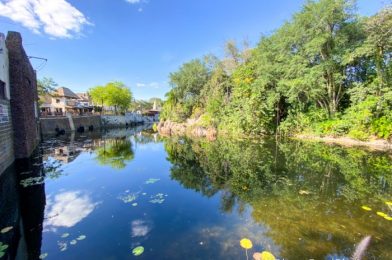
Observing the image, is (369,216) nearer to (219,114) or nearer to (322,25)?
(322,25)

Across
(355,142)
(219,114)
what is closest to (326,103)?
(355,142)

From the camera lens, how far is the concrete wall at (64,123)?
89.4ft

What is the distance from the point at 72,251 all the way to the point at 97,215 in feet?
4.74

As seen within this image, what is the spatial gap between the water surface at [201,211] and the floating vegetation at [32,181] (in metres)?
0.06

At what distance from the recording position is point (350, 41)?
15.2 metres

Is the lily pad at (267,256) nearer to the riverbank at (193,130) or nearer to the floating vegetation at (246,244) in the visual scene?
the floating vegetation at (246,244)

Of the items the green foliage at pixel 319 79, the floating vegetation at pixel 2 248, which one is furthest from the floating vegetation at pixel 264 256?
the green foliage at pixel 319 79

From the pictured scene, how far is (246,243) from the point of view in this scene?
3717 millimetres

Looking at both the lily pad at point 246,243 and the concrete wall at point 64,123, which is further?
the concrete wall at point 64,123

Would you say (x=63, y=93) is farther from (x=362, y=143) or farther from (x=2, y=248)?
(x=362, y=143)

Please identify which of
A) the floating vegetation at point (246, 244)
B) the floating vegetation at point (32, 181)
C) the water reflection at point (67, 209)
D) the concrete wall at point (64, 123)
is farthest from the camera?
the concrete wall at point (64, 123)

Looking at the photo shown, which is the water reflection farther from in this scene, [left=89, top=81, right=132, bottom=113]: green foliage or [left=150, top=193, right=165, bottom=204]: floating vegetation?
[left=89, top=81, right=132, bottom=113]: green foliage

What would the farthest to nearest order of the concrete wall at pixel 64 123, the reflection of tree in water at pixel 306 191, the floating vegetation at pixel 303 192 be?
the concrete wall at pixel 64 123
the floating vegetation at pixel 303 192
the reflection of tree in water at pixel 306 191

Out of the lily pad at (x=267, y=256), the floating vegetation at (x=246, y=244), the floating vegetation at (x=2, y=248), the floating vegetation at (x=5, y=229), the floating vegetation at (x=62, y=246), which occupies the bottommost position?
the floating vegetation at (x=62, y=246)
